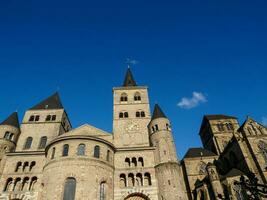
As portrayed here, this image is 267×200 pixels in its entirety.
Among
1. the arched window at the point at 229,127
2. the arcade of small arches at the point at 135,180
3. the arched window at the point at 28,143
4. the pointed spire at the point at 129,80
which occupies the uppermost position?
the pointed spire at the point at 129,80

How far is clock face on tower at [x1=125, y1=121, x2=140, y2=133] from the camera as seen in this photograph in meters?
36.0

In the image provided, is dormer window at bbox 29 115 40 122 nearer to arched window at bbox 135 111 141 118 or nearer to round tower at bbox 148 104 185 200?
arched window at bbox 135 111 141 118

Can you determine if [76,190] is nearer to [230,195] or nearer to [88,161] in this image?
[88,161]

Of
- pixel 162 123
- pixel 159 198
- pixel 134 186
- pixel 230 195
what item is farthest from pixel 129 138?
pixel 230 195

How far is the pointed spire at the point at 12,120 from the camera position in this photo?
1361 inches

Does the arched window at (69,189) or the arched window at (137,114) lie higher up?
the arched window at (137,114)

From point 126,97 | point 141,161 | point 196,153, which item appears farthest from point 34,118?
point 196,153

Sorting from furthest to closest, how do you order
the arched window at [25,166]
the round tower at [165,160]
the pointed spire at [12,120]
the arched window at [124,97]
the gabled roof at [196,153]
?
the arched window at [124,97] < the gabled roof at [196,153] < the pointed spire at [12,120] < the arched window at [25,166] < the round tower at [165,160]

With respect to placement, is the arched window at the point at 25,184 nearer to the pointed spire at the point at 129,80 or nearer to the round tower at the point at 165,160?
the round tower at the point at 165,160

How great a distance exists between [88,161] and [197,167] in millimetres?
18774

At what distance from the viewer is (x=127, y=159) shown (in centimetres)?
2983

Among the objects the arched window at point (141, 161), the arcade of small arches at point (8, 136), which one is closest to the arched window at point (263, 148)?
the arched window at point (141, 161)

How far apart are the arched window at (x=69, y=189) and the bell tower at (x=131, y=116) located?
11.0 m

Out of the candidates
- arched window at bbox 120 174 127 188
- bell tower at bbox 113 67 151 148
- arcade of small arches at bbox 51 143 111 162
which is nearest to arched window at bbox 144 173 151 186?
arched window at bbox 120 174 127 188
